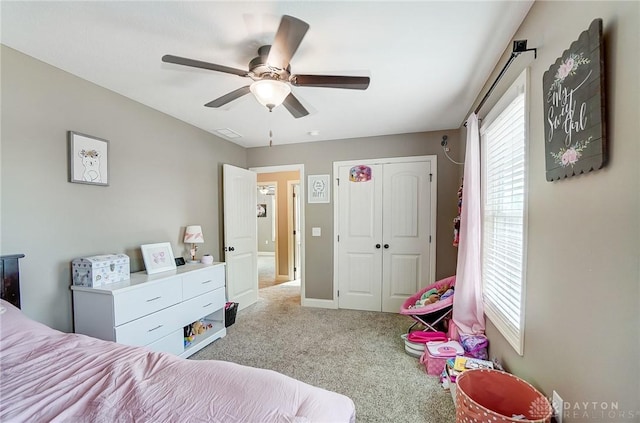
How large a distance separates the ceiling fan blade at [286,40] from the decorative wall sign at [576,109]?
1.10m

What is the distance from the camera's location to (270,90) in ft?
5.65

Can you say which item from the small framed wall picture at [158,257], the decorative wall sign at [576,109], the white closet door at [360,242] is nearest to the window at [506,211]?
the decorative wall sign at [576,109]

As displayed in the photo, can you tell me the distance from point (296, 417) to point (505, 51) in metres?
2.39

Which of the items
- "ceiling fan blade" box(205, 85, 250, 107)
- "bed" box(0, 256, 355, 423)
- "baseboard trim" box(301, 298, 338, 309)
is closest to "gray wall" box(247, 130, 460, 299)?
"baseboard trim" box(301, 298, 338, 309)

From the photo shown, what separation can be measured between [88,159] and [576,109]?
3089mm

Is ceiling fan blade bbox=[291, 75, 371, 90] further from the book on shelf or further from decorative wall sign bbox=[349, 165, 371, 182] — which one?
decorative wall sign bbox=[349, 165, 371, 182]

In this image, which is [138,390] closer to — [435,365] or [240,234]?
[435,365]

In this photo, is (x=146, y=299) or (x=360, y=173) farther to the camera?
(x=360, y=173)

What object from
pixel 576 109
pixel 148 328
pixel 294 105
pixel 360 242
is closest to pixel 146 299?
pixel 148 328

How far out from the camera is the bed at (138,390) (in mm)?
998

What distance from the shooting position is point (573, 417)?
1104 mm

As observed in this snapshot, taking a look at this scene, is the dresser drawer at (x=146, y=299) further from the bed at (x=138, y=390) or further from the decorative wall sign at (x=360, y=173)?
the decorative wall sign at (x=360, y=173)

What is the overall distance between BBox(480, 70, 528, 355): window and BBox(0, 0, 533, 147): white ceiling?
0.43 metres

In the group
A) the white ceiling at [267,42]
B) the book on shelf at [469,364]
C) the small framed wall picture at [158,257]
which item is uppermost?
the white ceiling at [267,42]
